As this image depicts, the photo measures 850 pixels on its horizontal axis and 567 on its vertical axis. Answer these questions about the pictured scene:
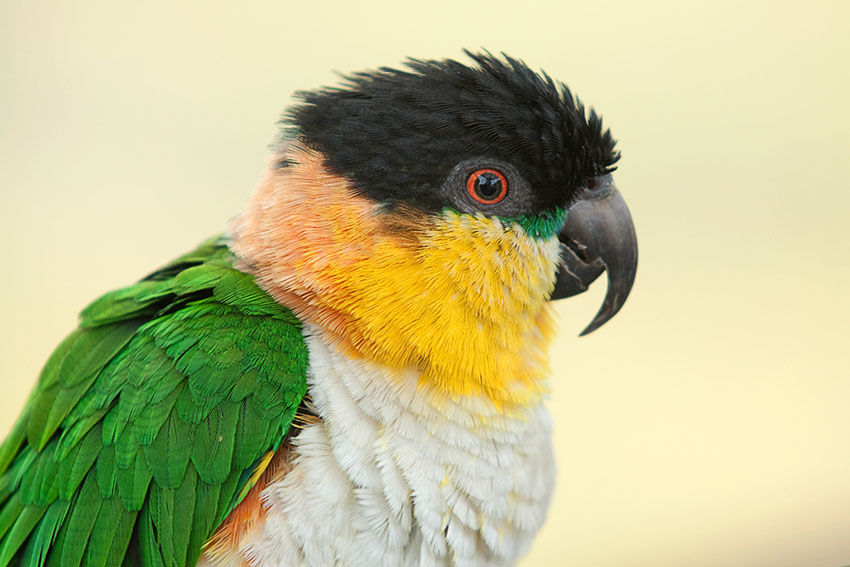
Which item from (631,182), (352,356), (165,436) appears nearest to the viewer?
(165,436)

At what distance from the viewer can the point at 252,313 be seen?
145 cm

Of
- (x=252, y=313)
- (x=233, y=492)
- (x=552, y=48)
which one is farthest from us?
(x=552, y=48)

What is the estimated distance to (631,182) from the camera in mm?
3568

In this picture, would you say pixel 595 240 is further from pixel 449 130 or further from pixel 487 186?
pixel 449 130

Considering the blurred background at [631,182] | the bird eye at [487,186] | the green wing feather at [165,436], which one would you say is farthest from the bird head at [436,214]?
the blurred background at [631,182]

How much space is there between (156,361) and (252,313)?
0.65 feet

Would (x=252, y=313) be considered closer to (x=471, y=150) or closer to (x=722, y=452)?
(x=471, y=150)

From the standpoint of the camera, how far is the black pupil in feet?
4.70

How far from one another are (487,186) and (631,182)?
233cm

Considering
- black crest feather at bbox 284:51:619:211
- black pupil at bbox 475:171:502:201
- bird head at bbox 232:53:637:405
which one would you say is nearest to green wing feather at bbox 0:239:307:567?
bird head at bbox 232:53:637:405

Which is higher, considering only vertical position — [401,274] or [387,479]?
[401,274]

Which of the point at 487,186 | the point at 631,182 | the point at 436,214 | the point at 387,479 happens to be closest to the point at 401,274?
the point at 436,214

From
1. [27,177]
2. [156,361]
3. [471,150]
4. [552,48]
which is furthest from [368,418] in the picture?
[27,177]

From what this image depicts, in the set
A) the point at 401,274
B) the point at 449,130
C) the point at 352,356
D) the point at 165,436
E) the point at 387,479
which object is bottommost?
the point at 165,436
